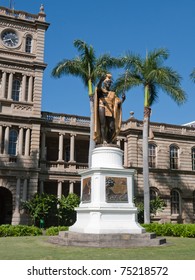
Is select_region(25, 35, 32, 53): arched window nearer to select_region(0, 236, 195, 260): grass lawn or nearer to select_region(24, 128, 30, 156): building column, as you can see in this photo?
select_region(24, 128, 30, 156): building column

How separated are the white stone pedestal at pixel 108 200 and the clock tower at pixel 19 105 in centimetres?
1664

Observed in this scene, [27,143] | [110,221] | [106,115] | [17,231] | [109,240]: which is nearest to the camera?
[109,240]

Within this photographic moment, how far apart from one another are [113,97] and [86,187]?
3.60 meters

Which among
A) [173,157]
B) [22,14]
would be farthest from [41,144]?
[173,157]

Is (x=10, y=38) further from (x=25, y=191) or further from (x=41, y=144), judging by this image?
(x=25, y=191)

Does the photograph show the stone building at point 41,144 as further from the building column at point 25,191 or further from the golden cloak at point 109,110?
the golden cloak at point 109,110

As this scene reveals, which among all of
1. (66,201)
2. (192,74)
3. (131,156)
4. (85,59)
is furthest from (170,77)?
(66,201)

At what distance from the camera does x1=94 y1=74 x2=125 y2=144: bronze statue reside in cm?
1288

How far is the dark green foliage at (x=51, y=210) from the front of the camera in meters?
25.0

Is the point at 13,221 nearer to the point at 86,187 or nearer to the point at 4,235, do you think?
the point at 4,235

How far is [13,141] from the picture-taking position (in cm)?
2928

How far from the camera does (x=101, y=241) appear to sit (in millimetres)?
10531

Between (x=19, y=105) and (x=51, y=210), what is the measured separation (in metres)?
9.83

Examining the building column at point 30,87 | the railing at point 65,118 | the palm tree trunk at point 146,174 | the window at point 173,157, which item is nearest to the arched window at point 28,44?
the building column at point 30,87
